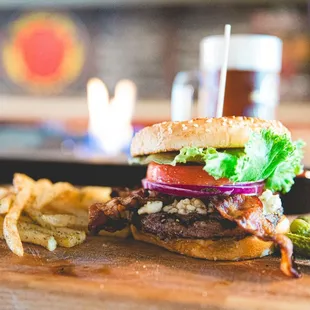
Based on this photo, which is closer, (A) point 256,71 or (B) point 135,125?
(A) point 256,71

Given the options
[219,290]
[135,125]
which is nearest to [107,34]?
[135,125]

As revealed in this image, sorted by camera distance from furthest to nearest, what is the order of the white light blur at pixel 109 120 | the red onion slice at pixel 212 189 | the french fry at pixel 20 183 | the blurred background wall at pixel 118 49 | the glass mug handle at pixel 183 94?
the blurred background wall at pixel 118 49
the white light blur at pixel 109 120
the glass mug handle at pixel 183 94
the french fry at pixel 20 183
the red onion slice at pixel 212 189

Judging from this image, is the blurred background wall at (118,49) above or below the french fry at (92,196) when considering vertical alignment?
above

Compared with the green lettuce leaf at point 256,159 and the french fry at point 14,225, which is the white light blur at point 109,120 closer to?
the french fry at point 14,225

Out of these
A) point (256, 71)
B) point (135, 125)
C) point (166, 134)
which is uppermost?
point (256, 71)

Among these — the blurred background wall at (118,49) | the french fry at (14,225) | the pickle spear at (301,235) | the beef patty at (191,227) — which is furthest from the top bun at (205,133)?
the blurred background wall at (118,49)

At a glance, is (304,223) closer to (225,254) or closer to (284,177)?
(284,177)
